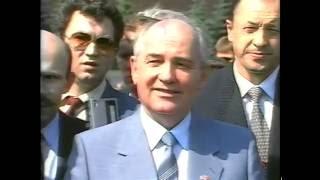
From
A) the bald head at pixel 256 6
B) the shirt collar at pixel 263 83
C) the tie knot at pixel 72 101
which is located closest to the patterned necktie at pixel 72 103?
the tie knot at pixel 72 101

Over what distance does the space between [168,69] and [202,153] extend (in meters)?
0.57

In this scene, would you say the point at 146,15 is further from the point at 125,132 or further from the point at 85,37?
the point at 125,132

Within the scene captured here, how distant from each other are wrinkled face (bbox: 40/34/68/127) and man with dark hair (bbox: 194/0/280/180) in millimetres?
854

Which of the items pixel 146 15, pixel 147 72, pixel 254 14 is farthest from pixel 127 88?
pixel 254 14

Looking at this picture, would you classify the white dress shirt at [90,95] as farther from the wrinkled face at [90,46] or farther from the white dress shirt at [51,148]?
the white dress shirt at [51,148]

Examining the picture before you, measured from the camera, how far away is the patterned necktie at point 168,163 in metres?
4.43

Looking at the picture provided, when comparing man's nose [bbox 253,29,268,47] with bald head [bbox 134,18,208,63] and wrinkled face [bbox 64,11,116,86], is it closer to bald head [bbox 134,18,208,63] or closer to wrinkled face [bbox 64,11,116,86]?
bald head [bbox 134,18,208,63]

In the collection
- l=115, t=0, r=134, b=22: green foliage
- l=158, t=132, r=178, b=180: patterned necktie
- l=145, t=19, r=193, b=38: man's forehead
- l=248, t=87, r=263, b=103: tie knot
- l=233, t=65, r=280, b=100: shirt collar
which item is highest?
l=115, t=0, r=134, b=22: green foliage

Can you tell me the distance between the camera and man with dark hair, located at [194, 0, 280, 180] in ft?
14.8

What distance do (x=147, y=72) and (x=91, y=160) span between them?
2.10 feet

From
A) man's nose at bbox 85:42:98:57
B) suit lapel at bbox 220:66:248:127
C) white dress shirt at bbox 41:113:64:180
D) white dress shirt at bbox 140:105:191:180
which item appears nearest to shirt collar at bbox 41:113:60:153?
white dress shirt at bbox 41:113:64:180

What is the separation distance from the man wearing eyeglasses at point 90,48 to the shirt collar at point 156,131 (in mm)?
232

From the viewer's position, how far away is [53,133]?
172 inches

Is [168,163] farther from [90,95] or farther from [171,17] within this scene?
[171,17]
